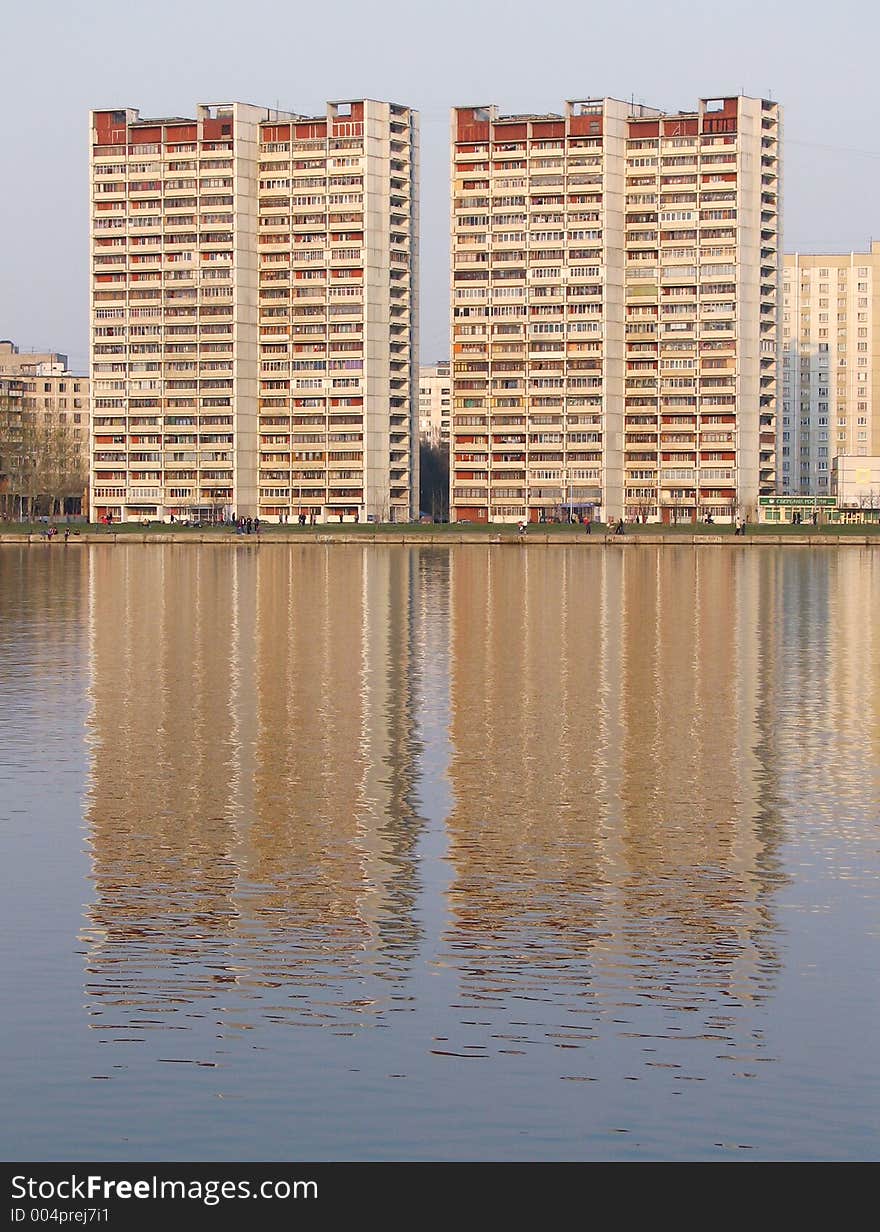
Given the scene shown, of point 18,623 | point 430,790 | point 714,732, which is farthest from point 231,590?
point 430,790

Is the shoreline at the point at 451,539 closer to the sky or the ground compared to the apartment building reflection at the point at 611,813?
closer to the sky

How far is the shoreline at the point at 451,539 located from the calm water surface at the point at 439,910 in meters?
119

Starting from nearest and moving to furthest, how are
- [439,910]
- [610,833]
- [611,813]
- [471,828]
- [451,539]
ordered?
1. [439,910]
2. [610,833]
3. [471,828]
4. [611,813]
5. [451,539]

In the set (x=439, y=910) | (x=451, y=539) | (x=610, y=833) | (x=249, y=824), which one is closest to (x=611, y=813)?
(x=610, y=833)

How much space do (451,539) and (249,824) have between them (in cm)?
14773

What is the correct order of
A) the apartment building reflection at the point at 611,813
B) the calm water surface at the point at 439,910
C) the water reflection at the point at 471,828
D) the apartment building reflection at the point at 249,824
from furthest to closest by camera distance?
the apartment building reflection at the point at 611,813 < the apartment building reflection at the point at 249,824 < the water reflection at the point at 471,828 < the calm water surface at the point at 439,910

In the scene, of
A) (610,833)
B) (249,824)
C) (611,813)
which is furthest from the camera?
(611,813)

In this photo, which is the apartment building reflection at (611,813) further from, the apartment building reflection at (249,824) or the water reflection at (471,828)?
the apartment building reflection at (249,824)

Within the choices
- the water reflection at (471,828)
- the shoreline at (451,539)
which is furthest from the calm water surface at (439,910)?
the shoreline at (451,539)

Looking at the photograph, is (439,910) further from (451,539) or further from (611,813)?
(451,539)

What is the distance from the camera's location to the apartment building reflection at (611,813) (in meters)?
18.0

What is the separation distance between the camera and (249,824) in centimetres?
2500

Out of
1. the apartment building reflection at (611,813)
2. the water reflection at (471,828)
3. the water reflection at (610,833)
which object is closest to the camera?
the water reflection at (471,828)

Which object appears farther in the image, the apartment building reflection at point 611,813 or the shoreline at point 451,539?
the shoreline at point 451,539
